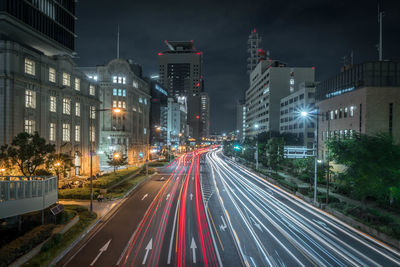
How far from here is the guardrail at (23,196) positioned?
576 inches

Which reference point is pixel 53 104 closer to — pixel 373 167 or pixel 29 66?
pixel 29 66

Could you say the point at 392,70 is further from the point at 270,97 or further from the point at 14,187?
the point at 270,97

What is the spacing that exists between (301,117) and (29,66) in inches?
2869

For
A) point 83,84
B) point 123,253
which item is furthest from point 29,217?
point 83,84

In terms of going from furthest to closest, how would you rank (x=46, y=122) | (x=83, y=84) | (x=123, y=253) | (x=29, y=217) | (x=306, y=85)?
1. (x=306, y=85)
2. (x=83, y=84)
3. (x=46, y=122)
4. (x=29, y=217)
5. (x=123, y=253)

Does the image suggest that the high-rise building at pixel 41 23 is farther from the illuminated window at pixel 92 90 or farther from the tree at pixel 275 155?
the tree at pixel 275 155

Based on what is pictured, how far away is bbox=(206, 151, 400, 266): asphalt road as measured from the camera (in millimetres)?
13438

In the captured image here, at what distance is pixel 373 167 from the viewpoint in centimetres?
2012

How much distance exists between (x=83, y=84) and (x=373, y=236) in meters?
46.8

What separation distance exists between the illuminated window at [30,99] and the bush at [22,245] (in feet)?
75.6

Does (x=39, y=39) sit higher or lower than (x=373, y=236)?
higher

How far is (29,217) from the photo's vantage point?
18.1 m

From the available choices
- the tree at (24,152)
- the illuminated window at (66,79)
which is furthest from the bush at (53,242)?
the illuminated window at (66,79)

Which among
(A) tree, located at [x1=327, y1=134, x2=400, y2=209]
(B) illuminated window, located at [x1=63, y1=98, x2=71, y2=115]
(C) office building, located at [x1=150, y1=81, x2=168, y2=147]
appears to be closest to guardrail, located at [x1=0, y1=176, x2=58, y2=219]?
(B) illuminated window, located at [x1=63, y1=98, x2=71, y2=115]
